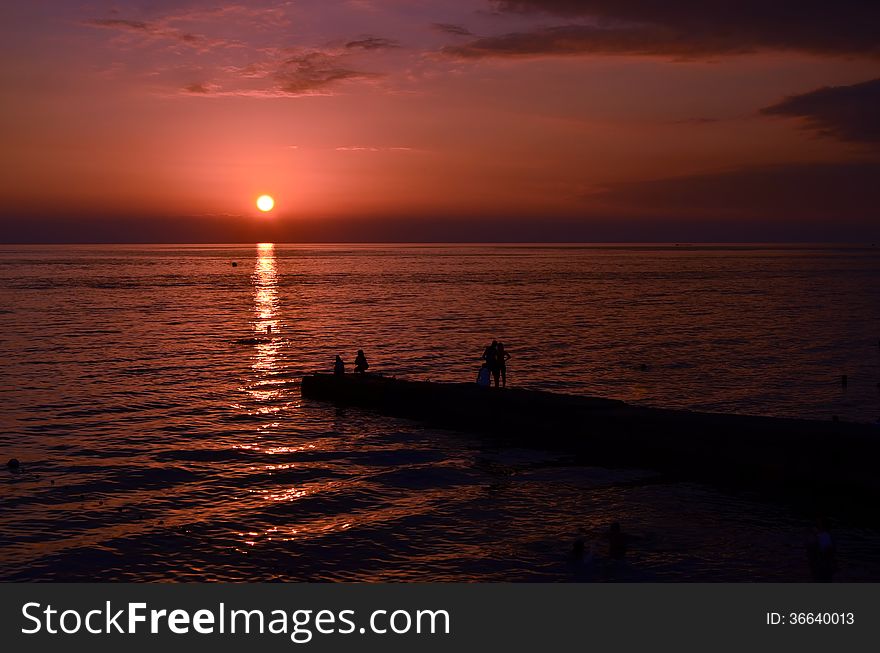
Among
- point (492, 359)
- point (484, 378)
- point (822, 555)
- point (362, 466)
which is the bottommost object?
point (362, 466)

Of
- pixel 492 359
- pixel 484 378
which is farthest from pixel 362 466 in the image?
pixel 492 359

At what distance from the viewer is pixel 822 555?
584 inches

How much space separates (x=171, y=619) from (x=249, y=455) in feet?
47.1

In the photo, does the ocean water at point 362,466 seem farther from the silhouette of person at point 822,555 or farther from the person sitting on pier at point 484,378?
the person sitting on pier at point 484,378

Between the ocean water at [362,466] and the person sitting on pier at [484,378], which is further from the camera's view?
the person sitting on pier at [484,378]

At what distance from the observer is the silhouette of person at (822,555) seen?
48.4ft

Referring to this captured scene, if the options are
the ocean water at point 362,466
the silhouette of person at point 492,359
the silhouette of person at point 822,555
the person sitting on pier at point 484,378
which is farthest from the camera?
the silhouette of person at point 492,359

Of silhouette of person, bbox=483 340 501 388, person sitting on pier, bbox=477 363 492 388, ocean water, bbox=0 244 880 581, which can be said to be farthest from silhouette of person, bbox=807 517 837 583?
silhouette of person, bbox=483 340 501 388

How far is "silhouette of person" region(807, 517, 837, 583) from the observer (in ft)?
48.4

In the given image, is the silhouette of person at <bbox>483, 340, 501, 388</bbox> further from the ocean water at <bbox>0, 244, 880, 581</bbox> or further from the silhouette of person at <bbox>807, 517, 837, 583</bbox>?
the silhouette of person at <bbox>807, 517, 837, 583</bbox>

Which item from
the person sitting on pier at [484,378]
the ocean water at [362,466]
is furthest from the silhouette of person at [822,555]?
the person sitting on pier at [484,378]

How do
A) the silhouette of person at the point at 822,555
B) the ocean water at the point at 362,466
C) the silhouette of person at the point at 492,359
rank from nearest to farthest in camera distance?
the silhouette of person at the point at 822,555
the ocean water at the point at 362,466
the silhouette of person at the point at 492,359

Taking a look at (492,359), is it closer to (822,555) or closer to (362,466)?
(362,466)

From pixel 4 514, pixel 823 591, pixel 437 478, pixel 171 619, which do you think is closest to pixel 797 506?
pixel 823 591
